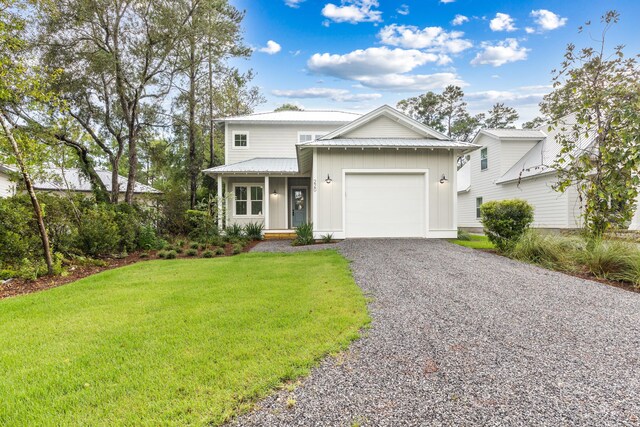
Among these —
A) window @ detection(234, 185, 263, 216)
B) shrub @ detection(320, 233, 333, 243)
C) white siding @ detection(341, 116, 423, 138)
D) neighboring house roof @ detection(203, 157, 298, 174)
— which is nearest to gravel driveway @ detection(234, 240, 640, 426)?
shrub @ detection(320, 233, 333, 243)

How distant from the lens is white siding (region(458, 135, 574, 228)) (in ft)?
41.4

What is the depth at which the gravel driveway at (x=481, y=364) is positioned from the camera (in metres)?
2.00

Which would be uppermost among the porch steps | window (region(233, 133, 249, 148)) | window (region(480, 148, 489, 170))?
window (region(233, 133, 249, 148))

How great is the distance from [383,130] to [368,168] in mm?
1855

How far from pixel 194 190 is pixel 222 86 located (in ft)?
25.1

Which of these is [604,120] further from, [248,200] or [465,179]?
[465,179]

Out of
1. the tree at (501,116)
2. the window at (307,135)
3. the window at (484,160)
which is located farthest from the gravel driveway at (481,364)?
the tree at (501,116)

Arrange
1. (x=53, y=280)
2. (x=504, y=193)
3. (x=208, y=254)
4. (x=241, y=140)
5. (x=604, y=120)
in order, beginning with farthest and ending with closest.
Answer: (x=241, y=140), (x=504, y=193), (x=208, y=254), (x=604, y=120), (x=53, y=280)

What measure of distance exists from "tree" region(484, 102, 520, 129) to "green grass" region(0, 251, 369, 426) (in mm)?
34532

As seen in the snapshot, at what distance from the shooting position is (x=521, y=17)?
13.4 m

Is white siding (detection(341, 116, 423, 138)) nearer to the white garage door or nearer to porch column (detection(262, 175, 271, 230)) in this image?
the white garage door

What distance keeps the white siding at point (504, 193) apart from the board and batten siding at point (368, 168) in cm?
395

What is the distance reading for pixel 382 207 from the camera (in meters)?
10.2

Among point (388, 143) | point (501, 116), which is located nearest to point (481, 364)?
point (388, 143)
